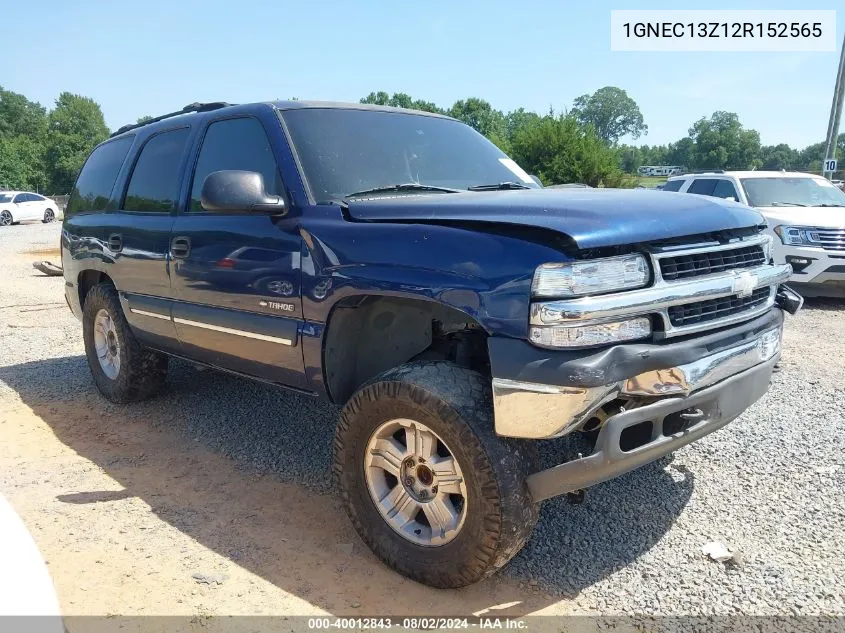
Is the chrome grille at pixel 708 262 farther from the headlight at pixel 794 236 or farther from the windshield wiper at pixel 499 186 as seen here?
the headlight at pixel 794 236

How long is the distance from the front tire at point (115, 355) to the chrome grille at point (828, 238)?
8.11 meters

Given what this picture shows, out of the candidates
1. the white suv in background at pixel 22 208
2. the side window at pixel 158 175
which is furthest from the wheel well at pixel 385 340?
the white suv in background at pixel 22 208

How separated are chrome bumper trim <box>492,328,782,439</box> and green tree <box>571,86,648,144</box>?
108 metres

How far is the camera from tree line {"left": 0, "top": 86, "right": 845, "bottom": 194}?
16.6 m

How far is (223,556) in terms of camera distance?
10.1 ft

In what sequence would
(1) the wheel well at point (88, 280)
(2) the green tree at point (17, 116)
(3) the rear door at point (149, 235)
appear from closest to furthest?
(3) the rear door at point (149, 235)
(1) the wheel well at point (88, 280)
(2) the green tree at point (17, 116)

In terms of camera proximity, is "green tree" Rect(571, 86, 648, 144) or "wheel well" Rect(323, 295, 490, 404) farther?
"green tree" Rect(571, 86, 648, 144)

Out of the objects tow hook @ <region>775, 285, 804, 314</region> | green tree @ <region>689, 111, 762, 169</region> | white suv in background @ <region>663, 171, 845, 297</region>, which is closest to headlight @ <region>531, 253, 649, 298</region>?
tow hook @ <region>775, 285, 804, 314</region>

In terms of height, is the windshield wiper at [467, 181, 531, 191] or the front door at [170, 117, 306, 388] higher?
the windshield wiper at [467, 181, 531, 191]

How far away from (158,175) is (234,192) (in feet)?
5.61

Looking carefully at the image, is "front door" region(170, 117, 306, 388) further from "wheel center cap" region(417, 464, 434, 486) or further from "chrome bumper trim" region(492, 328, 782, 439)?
"chrome bumper trim" region(492, 328, 782, 439)

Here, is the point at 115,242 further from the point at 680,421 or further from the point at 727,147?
the point at 727,147

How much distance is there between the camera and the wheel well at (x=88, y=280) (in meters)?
5.22

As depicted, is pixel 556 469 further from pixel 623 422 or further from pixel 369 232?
pixel 369 232
